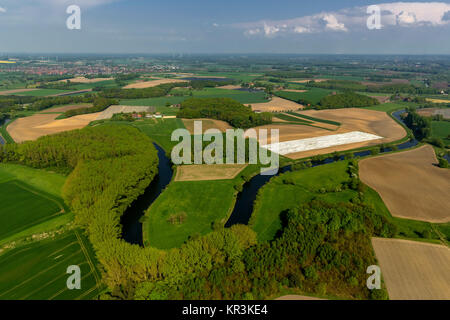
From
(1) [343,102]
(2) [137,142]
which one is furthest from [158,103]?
(1) [343,102]

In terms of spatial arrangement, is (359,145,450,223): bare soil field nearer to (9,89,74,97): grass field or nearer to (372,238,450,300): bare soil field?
(372,238,450,300): bare soil field

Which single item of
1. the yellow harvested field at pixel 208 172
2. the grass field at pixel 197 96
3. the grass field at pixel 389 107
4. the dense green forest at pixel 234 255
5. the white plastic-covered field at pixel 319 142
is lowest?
the dense green forest at pixel 234 255

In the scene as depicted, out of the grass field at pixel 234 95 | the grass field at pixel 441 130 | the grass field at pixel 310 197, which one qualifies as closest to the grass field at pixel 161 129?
the grass field at pixel 310 197

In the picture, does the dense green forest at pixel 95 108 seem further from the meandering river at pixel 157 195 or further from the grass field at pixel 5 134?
the meandering river at pixel 157 195

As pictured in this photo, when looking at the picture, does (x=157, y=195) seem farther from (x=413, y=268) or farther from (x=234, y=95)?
(x=234, y=95)

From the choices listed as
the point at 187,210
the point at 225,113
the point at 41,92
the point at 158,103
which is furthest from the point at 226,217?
the point at 41,92

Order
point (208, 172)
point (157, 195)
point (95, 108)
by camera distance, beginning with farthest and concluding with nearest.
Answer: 1. point (95, 108)
2. point (208, 172)
3. point (157, 195)

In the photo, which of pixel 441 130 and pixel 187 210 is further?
pixel 441 130
